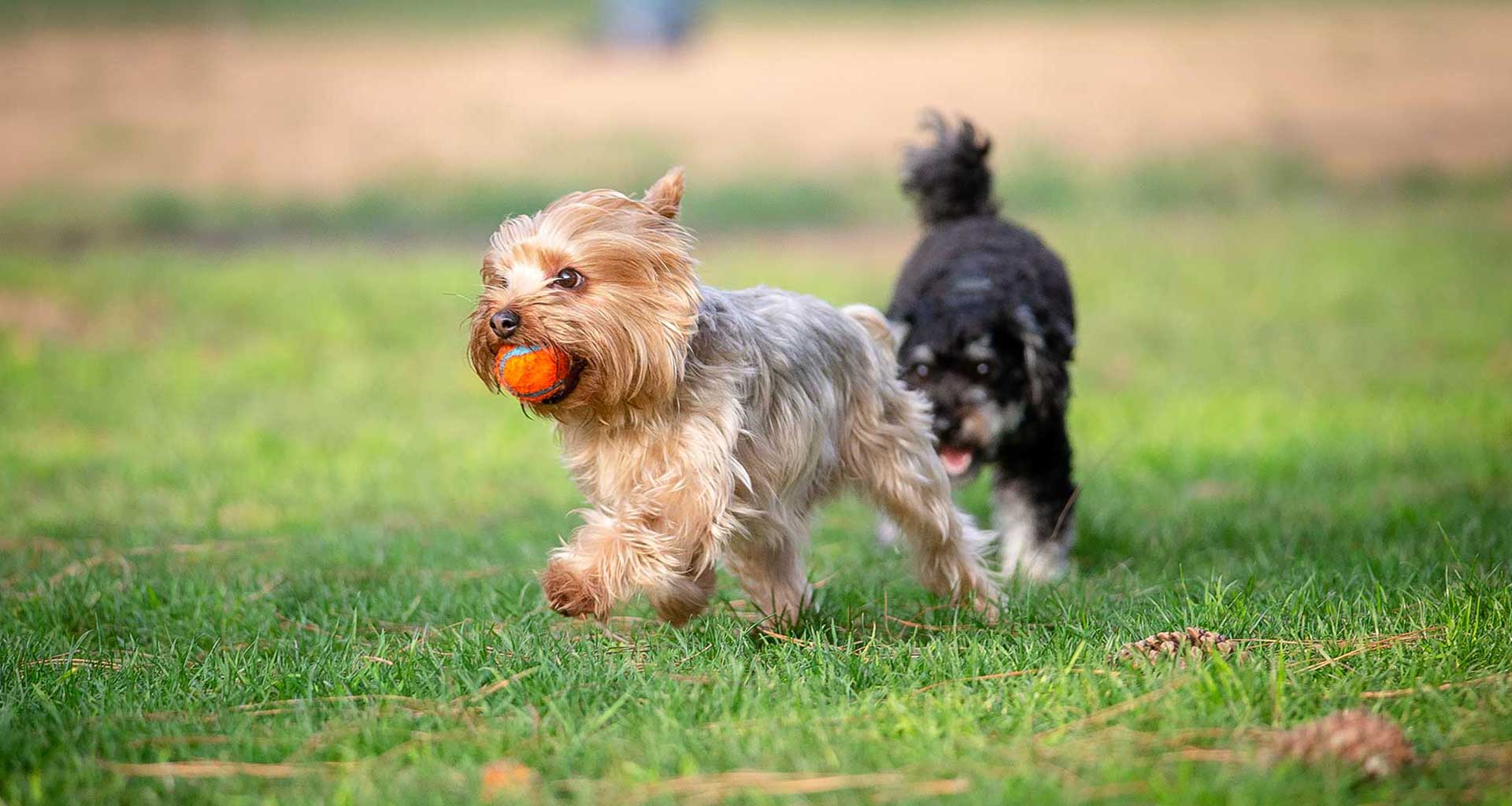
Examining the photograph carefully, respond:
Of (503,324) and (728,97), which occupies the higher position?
(728,97)

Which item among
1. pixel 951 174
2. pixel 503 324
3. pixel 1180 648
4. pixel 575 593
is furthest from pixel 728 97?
pixel 1180 648

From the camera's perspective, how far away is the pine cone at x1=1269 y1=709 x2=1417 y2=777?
3570 mm

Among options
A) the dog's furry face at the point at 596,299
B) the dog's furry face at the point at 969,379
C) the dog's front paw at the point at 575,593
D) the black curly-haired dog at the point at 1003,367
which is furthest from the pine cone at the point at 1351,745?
the dog's furry face at the point at 969,379

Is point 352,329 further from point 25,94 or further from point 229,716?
point 25,94

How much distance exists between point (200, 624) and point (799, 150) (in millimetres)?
19924

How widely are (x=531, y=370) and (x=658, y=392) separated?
42 cm

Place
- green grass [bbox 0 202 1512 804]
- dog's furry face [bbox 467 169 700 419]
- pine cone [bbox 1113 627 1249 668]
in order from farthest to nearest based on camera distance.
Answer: dog's furry face [bbox 467 169 700 419]
pine cone [bbox 1113 627 1249 668]
green grass [bbox 0 202 1512 804]

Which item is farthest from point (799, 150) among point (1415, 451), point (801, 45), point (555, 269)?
point (555, 269)

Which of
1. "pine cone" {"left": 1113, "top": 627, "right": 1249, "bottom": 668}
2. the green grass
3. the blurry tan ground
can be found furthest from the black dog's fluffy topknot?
the blurry tan ground

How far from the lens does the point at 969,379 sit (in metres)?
6.89

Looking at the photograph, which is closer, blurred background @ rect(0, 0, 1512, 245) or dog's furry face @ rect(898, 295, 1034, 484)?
dog's furry face @ rect(898, 295, 1034, 484)

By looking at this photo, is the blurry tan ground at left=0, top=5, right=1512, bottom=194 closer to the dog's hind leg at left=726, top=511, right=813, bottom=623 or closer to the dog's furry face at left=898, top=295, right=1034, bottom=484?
the dog's furry face at left=898, top=295, right=1034, bottom=484

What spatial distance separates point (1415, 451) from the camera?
9445 mm

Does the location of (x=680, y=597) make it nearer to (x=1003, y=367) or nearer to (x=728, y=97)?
(x=1003, y=367)
